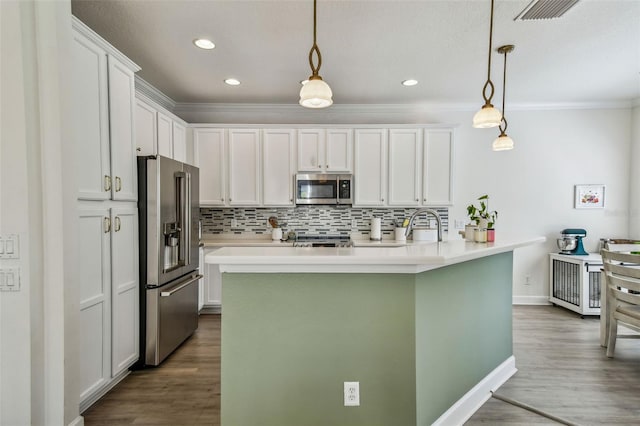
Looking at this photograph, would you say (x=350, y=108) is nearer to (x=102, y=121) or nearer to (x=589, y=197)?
(x=102, y=121)

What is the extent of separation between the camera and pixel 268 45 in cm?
272

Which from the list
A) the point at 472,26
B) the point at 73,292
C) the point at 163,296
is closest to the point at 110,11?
the point at 73,292

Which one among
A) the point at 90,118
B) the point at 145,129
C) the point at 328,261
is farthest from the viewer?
the point at 145,129

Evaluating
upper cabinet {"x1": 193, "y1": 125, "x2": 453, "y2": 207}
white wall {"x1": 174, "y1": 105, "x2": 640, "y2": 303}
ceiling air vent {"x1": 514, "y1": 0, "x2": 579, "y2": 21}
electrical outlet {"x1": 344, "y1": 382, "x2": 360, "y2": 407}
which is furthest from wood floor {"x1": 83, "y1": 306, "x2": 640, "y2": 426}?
ceiling air vent {"x1": 514, "y1": 0, "x2": 579, "y2": 21}

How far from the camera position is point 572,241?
13.5ft

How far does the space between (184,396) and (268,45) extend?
2.81 metres

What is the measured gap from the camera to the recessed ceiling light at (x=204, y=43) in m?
2.63

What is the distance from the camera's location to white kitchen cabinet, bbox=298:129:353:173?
4090 millimetres

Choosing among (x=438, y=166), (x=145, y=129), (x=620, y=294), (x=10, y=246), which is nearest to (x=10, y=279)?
(x=10, y=246)

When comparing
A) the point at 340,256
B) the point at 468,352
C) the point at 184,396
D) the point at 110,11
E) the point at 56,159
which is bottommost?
the point at 184,396

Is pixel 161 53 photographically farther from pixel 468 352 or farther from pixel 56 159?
pixel 468 352

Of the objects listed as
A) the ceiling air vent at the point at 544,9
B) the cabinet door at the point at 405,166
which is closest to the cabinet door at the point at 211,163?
the cabinet door at the point at 405,166

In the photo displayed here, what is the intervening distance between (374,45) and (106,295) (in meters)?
2.84

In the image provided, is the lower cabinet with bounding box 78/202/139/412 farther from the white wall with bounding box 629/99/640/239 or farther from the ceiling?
the white wall with bounding box 629/99/640/239
